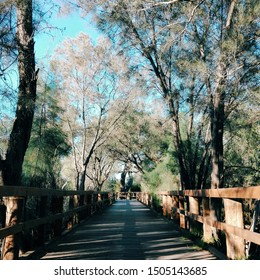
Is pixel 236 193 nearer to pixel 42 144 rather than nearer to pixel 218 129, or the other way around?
pixel 218 129

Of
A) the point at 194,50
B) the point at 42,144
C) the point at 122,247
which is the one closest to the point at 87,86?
the point at 42,144

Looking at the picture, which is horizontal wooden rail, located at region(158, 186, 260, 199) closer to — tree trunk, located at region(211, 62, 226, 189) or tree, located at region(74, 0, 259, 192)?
tree trunk, located at region(211, 62, 226, 189)

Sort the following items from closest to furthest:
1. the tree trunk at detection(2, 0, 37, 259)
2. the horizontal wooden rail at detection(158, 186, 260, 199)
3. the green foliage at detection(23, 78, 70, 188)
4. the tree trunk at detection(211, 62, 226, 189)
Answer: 1. the horizontal wooden rail at detection(158, 186, 260, 199)
2. the tree trunk at detection(2, 0, 37, 259)
3. the tree trunk at detection(211, 62, 226, 189)
4. the green foliage at detection(23, 78, 70, 188)

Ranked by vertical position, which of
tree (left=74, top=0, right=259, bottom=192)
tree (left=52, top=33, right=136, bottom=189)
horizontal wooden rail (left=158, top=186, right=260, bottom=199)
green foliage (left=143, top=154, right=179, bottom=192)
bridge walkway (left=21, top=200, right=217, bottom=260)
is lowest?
bridge walkway (left=21, top=200, right=217, bottom=260)

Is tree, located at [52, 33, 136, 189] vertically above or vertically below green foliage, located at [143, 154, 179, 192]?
above

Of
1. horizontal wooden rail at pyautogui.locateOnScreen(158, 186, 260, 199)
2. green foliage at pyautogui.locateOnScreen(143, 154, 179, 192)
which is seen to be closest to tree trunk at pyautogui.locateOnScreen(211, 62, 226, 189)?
horizontal wooden rail at pyautogui.locateOnScreen(158, 186, 260, 199)

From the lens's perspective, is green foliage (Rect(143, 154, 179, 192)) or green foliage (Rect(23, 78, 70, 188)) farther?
green foliage (Rect(143, 154, 179, 192))

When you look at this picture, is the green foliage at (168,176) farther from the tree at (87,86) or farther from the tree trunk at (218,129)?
the tree trunk at (218,129)

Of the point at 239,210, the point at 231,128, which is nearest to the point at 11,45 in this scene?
the point at 239,210

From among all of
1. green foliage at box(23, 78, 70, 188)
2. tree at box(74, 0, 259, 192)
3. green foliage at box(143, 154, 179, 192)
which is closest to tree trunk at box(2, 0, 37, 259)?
tree at box(74, 0, 259, 192)

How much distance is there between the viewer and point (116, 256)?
4008mm

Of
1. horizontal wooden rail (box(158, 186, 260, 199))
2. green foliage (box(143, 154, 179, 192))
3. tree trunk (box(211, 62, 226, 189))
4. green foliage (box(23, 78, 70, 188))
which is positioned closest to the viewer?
horizontal wooden rail (box(158, 186, 260, 199))
